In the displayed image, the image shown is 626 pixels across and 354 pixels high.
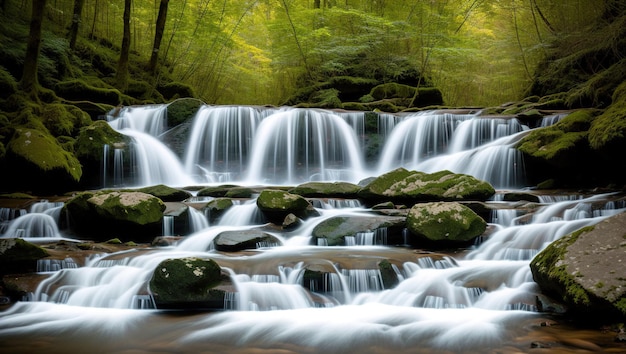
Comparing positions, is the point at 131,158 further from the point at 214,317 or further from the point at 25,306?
the point at 214,317

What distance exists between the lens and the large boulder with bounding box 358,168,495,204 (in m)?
7.85

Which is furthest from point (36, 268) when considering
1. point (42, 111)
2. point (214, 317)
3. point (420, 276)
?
point (42, 111)

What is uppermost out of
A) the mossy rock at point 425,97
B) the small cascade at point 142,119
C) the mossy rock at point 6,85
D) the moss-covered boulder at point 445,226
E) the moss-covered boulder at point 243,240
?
the mossy rock at point 425,97

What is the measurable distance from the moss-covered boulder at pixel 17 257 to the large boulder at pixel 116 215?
4.40 feet

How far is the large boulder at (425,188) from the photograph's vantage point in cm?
785

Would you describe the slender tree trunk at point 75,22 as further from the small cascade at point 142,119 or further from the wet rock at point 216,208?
the wet rock at point 216,208

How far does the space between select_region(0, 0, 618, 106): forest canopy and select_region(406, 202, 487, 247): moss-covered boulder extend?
8772 mm

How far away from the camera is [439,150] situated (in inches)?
471

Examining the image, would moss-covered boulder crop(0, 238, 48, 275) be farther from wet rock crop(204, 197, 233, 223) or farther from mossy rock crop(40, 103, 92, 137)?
mossy rock crop(40, 103, 92, 137)

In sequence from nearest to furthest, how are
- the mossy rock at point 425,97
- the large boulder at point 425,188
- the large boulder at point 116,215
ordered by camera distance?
1. the large boulder at point 116,215
2. the large boulder at point 425,188
3. the mossy rock at point 425,97

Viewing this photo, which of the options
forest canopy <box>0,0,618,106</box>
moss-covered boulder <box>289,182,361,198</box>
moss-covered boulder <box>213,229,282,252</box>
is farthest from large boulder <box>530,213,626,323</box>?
forest canopy <box>0,0,618,106</box>

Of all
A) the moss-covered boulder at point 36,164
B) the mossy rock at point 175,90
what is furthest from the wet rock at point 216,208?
the mossy rock at point 175,90

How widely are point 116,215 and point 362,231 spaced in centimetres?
346

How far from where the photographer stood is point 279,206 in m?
7.39
